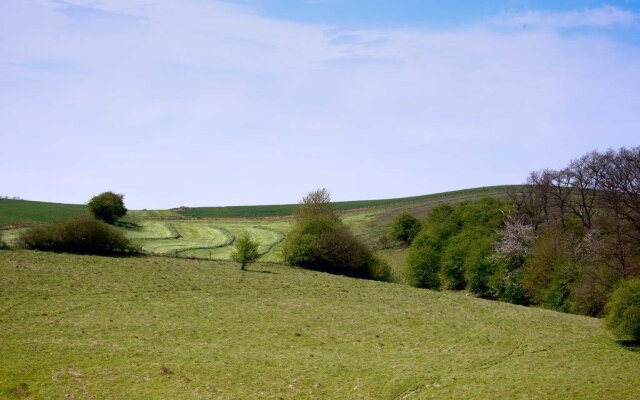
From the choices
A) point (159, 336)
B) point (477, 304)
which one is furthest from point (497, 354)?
point (159, 336)

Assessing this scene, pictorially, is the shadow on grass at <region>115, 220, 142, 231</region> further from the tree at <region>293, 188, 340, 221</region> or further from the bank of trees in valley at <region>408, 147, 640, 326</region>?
the bank of trees in valley at <region>408, 147, 640, 326</region>

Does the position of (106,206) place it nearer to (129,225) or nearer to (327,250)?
(129,225)

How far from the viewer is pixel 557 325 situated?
3966cm

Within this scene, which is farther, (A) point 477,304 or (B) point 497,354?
(A) point 477,304

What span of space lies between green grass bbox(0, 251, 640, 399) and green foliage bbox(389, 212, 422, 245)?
1931 inches

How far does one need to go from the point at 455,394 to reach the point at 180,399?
10.3 metres

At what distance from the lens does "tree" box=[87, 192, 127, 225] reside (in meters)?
79.2

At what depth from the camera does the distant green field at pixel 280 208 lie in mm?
129875

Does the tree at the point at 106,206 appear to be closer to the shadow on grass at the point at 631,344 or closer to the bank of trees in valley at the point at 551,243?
the bank of trees in valley at the point at 551,243

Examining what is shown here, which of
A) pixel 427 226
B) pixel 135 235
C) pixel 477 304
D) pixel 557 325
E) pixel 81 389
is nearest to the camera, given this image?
pixel 81 389

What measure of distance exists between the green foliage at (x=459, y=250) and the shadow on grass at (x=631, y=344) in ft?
114

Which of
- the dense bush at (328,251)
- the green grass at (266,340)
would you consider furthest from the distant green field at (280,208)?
the green grass at (266,340)

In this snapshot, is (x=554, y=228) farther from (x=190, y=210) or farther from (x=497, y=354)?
(x=190, y=210)

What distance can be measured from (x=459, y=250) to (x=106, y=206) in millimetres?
45519
